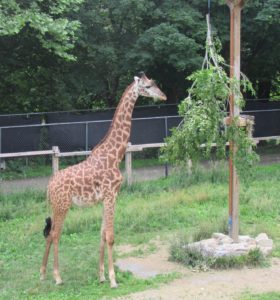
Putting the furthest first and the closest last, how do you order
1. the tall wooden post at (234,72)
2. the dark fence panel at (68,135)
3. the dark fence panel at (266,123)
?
the dark fence panel at (266,123) < the dark fence panel at (68,135) < the tall wooden post at (234,72)

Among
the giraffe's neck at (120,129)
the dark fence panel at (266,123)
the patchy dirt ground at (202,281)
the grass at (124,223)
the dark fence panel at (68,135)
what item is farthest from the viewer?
the dark fence panel at (266,123)

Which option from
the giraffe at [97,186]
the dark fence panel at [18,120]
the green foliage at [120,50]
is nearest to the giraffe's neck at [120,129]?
the giraffe at [97,186]

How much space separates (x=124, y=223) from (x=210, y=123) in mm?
3362

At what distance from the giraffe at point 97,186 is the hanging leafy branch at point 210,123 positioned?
26.8 inches

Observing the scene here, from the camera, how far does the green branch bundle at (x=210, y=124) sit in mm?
7957

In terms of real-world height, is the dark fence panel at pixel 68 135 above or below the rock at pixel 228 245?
above

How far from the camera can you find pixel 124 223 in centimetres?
1064

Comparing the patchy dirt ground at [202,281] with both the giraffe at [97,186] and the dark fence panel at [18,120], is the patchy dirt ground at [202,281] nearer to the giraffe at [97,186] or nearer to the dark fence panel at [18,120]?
the giraffe at [97,186]

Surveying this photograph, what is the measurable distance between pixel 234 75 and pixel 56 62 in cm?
1258

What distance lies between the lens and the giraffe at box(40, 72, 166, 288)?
752 cm

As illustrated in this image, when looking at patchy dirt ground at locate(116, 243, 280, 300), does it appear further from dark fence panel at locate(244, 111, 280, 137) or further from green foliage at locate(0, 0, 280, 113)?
dark fence panel at locate(244, 111, 280, 137)

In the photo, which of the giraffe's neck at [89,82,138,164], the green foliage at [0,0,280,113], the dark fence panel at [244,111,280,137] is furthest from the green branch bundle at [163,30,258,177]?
the dark fence panel at [244,111,280,137]

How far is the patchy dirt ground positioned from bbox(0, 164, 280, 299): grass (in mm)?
260

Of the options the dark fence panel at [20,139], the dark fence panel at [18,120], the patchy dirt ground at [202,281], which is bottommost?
the patchy dirt ground at [202,281]
